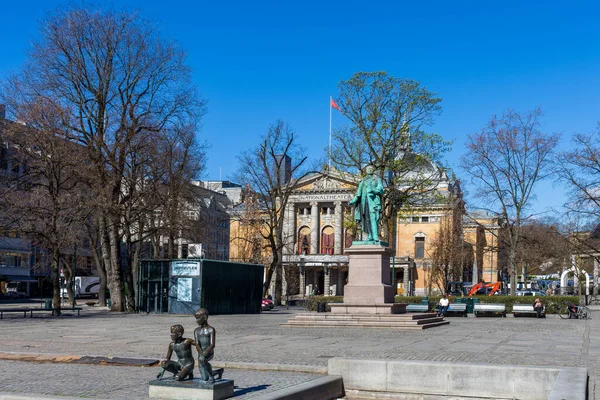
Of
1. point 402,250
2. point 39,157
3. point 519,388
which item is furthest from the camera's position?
point 402,250

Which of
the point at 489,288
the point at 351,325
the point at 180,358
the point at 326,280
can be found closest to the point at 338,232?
the point at 326,280

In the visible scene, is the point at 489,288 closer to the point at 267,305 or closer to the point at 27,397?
the point at 267,305

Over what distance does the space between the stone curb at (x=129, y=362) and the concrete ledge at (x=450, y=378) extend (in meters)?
0.96

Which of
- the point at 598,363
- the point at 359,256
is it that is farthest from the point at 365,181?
the point at 598,363

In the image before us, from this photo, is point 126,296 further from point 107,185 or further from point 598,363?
point 598,363

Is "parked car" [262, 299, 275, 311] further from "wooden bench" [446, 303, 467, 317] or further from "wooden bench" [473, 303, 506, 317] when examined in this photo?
"wooden bench" [473, 303, 506, 317]

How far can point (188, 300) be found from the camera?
3612cm

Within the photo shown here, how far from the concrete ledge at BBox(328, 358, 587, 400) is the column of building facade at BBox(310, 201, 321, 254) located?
8215 centimetres

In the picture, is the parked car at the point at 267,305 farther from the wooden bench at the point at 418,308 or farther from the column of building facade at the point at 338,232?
the column of building facade at the point at 338,232

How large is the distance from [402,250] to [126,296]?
58722mm

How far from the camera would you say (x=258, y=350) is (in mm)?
17312

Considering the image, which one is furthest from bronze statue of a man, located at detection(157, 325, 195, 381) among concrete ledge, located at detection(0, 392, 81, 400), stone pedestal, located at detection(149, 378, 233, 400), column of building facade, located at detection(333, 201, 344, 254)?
column of building facade, located at detection(333, 201, 344, 254)

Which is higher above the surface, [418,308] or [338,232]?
[338,232]

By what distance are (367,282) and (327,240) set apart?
6897 centimetres
